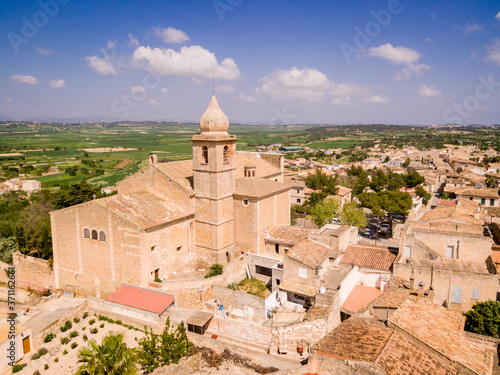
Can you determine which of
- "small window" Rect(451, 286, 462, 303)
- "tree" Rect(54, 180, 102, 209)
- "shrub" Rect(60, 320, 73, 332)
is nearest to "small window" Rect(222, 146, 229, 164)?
"shrub" Rect(60, 320, 73, 332)

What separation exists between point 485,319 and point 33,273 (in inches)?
1084

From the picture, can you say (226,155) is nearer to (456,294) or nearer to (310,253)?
(310,253)

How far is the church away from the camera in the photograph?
63.8ft

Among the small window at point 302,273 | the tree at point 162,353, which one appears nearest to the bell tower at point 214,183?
the small window at point 302,273

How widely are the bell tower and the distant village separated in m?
0.08

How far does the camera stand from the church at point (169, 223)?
19438 millimetres

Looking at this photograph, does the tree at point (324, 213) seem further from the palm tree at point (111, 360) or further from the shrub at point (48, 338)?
the shrub at point (48, 338)

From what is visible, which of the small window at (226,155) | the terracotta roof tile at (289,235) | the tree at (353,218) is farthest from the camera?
the tree at (353,218)

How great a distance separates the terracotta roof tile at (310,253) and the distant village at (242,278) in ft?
0.29

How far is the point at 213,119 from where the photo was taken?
21.2 meters

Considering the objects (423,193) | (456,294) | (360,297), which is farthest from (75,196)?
(423,193)

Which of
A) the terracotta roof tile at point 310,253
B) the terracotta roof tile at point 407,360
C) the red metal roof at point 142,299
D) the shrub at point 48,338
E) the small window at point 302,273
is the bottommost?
the shrub at point 48,338

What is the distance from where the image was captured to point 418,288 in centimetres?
1795

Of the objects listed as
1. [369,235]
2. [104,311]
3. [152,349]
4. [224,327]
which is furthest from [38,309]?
[369,235]
